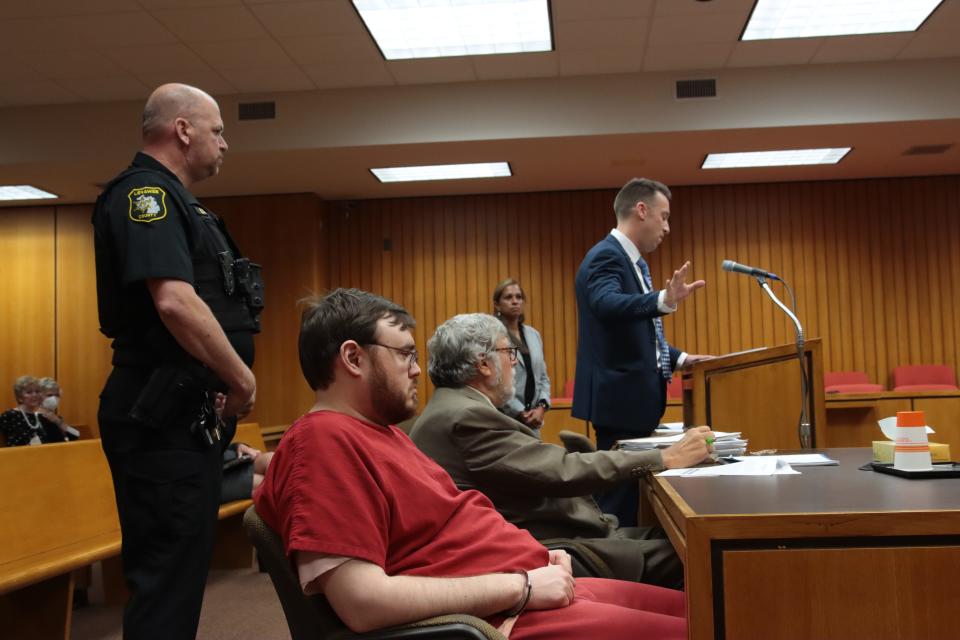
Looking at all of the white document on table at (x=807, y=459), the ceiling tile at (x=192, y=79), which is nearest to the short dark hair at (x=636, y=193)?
the white document on table at (x=807, y=459)

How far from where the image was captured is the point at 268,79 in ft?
22.4

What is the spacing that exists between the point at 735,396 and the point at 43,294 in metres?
8.38

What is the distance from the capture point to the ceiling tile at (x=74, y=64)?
6180mm

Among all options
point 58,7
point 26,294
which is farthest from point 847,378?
point 26,294

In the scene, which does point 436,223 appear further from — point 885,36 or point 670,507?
point 670,507

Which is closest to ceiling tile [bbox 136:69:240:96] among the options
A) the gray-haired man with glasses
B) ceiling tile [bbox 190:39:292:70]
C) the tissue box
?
ceiling tile [bbox 190:39:292:70]

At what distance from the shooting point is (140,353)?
1.94 metres

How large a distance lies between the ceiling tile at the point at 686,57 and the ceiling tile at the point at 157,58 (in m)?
3.38

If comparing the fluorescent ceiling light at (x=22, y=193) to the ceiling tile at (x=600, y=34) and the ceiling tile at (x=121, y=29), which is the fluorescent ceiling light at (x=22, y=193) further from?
the ceiling tile at (x=600, y=34)

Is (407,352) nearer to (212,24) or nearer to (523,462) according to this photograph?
(523,462)

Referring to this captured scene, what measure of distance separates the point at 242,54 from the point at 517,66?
2075mm

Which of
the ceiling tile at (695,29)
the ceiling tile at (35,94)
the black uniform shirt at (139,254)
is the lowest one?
the black uniform shirt at (139,254)

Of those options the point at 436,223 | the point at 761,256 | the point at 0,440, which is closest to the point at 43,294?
the point at 0,440

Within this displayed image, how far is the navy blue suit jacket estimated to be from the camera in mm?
3174
